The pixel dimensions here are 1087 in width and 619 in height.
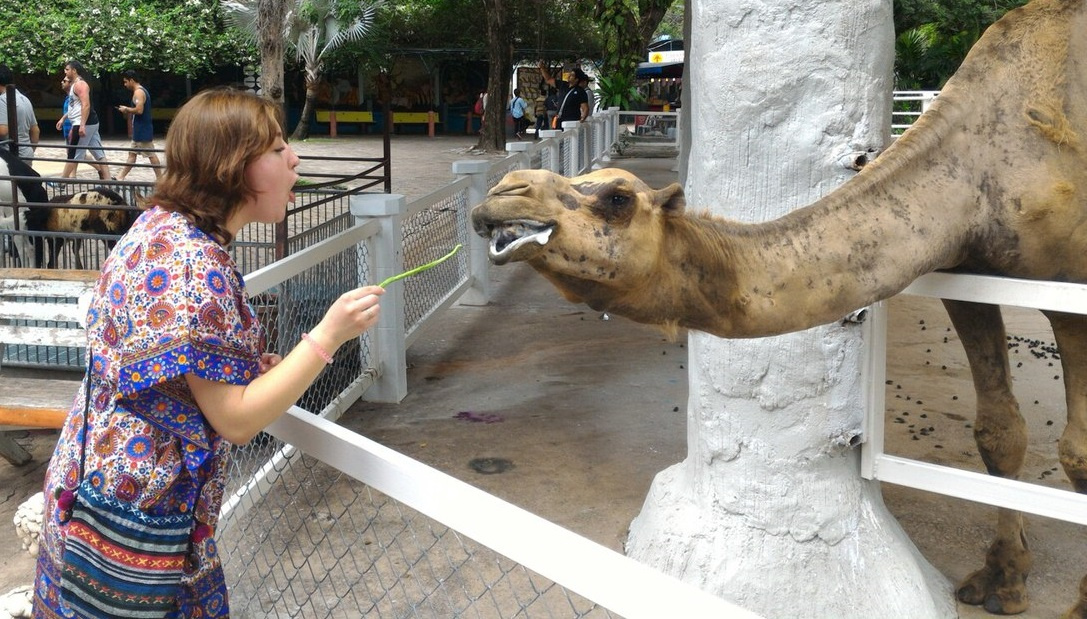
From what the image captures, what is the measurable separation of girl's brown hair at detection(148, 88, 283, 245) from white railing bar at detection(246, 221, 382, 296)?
1.25 m

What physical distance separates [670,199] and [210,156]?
96cm

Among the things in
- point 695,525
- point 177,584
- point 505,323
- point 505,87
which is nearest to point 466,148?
point 505,87

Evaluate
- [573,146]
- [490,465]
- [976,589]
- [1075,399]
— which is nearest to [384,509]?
[490,465]

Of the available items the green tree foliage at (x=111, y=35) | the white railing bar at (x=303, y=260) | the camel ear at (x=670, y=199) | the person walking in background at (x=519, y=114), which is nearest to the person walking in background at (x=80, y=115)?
the white railing bar at (x=303, y=260)

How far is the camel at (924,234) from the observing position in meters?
2.21

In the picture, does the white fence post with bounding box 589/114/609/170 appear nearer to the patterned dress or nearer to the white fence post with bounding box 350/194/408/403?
the white fence post with bounding box 350/194/408/403

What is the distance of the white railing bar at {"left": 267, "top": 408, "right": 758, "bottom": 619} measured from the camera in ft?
5.35

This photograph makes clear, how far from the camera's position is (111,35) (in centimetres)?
2883

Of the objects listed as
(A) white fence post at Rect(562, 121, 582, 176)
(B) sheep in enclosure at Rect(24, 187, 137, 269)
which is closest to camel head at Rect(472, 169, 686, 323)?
(B) sheep in enclosure at Rect(24, 187, 137, 269)

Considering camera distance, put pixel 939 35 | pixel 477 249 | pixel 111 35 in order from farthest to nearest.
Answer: pixel 111 35 → pixel 939 35 → pixel 477 249

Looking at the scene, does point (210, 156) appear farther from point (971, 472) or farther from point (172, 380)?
point (971, 472)

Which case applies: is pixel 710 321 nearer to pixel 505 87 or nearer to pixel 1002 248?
pixel 1002 248

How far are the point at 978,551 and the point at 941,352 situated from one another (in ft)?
11.8

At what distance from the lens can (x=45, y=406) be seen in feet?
16.8
